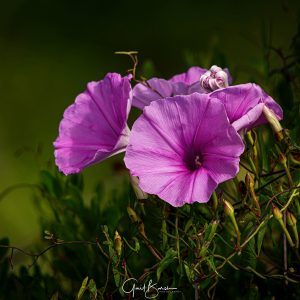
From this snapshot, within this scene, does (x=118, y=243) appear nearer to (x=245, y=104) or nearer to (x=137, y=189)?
(x=137, y=189)

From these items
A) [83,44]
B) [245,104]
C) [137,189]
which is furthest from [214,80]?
[83,44]

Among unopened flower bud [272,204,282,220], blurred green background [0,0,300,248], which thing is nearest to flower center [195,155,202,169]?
unopened flower bud [272,204,282,220]

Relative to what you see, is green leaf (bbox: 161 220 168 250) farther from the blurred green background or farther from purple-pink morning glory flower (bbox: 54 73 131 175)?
→ the blurred green background

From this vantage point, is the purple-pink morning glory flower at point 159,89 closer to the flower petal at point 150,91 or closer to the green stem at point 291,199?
the flower petal at point 150,91

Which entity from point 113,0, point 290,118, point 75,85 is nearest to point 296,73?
point 290,118

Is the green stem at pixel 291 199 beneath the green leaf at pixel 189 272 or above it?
above

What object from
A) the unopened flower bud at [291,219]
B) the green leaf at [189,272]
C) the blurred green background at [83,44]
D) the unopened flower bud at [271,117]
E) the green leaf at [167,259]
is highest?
the unopened flower bud at [271,117]

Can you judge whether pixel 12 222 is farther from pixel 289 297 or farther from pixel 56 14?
pixel 289 297

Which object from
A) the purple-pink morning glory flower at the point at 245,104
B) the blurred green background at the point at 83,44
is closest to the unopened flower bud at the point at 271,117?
the purple-pink morning glory flower at the point at 245,104
